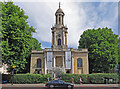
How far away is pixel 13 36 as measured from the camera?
25109 millimetres

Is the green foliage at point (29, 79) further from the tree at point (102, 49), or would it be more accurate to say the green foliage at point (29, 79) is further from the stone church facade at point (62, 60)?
the tree at point (102, 49)

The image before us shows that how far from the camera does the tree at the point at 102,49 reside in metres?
34.3

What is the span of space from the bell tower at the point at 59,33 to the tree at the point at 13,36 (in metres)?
14.5

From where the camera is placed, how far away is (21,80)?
2602 centimetres

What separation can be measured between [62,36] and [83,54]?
970cm

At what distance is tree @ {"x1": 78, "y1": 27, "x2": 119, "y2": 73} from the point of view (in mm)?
34331

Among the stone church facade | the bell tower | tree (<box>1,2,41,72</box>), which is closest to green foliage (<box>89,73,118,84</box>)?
the stone church facade

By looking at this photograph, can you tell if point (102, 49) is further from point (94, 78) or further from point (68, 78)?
point (68, 78)

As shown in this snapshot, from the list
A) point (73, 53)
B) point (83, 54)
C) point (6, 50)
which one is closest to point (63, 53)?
point (73, 53)

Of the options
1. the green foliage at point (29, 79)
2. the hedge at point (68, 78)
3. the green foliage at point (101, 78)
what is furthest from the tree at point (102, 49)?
the green foliage at point (29, 79)

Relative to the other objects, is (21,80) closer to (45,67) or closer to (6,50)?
(6,50)

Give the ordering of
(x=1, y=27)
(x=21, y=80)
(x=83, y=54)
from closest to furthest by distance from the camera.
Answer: (x=1, y=27), (x=21, y=80), (x=83, y=54)

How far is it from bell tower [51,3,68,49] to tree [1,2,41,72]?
14501 millimetres

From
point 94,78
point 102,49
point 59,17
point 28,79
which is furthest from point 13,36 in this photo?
point 102,49
